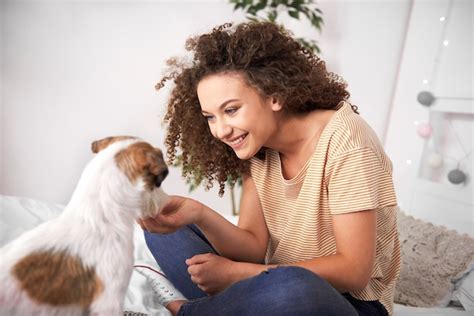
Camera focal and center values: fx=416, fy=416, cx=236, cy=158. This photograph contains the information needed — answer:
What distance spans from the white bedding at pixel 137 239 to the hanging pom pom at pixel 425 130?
110 cm

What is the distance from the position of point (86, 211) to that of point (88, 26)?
1.96 metres

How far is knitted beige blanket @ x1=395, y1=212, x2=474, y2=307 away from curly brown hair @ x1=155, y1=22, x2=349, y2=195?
29.0 inches

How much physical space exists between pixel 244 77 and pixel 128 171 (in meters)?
0.46

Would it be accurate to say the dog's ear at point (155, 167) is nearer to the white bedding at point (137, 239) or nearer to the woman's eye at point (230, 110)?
the woman's eye at point (230, 110)

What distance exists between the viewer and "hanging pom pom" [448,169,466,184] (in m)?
2.06

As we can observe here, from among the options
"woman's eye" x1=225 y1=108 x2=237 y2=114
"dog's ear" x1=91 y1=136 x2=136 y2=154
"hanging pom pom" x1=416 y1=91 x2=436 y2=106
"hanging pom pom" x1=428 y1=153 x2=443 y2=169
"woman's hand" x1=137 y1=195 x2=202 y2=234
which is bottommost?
"woman's hand" x1=137 y1=195 x2=202 y2=234

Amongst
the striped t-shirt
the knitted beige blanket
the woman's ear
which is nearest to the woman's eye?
the woman's ear

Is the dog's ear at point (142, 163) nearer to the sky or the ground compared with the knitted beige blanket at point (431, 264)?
nearer to the sky

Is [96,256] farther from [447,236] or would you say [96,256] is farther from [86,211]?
[447,236]

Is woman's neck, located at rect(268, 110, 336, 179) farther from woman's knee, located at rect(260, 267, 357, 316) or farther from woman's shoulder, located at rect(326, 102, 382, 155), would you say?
woman's knee, located at rect(260, 267, 357, 316)

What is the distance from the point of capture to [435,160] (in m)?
2.19

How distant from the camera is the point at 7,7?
221cm

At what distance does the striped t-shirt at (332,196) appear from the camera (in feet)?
3.28

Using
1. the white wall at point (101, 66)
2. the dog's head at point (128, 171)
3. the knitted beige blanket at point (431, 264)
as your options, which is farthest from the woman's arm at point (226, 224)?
the white wall at point (101, 66)
